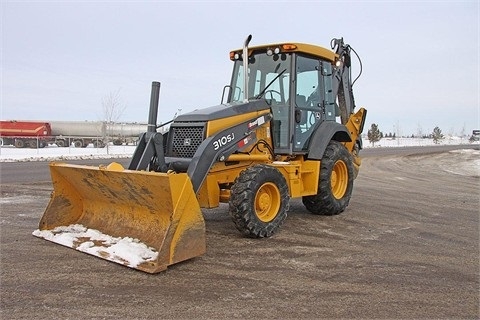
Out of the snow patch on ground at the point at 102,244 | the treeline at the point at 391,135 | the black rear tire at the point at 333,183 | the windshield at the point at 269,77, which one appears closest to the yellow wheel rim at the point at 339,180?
the black rear tire at the point at 333,183

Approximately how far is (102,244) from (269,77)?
3.69 metres

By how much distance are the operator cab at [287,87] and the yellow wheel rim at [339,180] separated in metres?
0.98

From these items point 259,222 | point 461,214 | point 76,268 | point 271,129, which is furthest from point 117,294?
point 461,214

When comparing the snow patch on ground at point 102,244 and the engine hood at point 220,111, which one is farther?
the engine hood at point 220,111

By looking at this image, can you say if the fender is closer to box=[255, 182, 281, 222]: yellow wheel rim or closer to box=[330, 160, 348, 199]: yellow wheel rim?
box=[330, 160, 348, 199]: yellow wheel rim

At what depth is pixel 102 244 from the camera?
511 cm

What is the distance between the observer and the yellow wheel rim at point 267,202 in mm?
5777

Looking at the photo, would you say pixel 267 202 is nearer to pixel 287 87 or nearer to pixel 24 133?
pixel 287 87

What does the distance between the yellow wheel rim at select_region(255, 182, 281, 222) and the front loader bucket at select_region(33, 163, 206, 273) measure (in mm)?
1277

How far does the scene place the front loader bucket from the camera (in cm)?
449

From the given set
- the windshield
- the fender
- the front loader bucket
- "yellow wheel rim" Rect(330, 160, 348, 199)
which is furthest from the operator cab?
the front loader bucket

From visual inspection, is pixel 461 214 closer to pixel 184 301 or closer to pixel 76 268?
pixel 184 301

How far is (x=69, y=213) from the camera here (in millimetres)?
6012

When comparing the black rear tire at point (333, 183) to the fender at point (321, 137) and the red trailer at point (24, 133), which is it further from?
the red trailer at point (24, 133)
